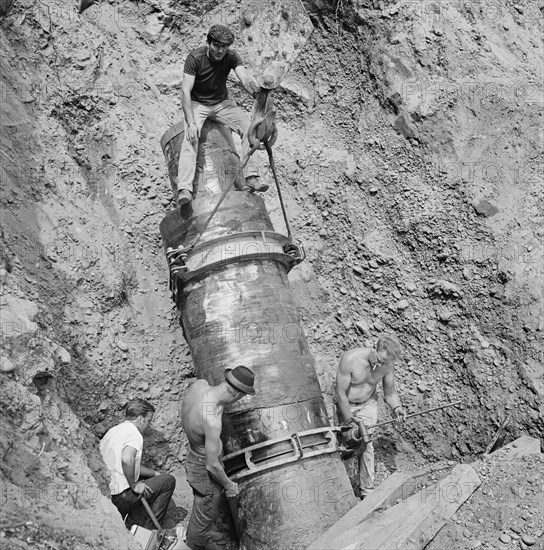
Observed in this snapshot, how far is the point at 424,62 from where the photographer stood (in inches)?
316

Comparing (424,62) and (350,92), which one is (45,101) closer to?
(350,92)

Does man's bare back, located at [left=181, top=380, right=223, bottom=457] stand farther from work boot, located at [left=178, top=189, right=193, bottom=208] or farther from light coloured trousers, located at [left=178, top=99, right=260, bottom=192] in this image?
light coloured trousers, located at [left=178, top=99, right=260, bottom=192]

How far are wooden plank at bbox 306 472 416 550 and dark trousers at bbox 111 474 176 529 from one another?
5.95 ft

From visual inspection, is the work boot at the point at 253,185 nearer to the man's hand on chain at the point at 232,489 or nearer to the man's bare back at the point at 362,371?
the man's bare back at the point at 362,371

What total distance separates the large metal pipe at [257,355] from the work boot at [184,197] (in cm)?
11

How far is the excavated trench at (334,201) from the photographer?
6711 millimetres

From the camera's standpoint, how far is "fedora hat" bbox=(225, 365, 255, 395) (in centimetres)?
495

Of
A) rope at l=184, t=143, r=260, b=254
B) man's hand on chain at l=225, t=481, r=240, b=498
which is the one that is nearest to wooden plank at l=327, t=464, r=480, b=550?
man's hand on chain at l=225, t=481, r=240, b=498

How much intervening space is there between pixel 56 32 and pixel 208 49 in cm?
283

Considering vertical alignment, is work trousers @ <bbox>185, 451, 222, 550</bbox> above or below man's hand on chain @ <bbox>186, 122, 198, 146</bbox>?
below

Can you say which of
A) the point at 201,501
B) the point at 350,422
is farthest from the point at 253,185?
the point at 201,501

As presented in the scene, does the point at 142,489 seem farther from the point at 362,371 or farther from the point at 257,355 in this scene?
the point at 362,371

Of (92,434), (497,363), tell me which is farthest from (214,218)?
(497,363)

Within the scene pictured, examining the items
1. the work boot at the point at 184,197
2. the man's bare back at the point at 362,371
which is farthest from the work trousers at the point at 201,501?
the work boot at the point at 184,197
